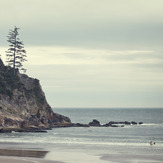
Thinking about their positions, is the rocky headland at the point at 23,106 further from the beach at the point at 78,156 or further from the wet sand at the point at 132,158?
the wet sand at the point at 132,158

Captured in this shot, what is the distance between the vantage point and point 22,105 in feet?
435

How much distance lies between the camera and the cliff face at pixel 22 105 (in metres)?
122

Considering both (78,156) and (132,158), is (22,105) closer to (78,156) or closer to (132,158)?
(78,156)

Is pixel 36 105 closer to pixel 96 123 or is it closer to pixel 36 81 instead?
pixel 36 81

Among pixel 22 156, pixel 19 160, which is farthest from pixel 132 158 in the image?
pixel 19 160

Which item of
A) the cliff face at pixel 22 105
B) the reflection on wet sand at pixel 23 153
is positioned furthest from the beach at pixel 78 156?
the cliff face at pixel 22 105

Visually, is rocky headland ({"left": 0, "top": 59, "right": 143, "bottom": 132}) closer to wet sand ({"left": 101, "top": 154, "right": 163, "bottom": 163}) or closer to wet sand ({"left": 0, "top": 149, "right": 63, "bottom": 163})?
wet sand ({"left": 0, "top": 149, "right": 63, "bottom": 163})

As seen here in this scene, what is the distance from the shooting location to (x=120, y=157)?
6644 centimetres

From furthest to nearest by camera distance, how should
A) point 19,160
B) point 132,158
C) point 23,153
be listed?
point 23,153, point 132,158, point 19,160

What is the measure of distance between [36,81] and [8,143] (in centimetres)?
6459

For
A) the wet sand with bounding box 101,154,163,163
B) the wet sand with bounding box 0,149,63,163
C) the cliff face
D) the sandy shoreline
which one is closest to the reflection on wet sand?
the wet sand with bounding box 0,149,63,163

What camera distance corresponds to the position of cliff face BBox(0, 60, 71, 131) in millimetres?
122312

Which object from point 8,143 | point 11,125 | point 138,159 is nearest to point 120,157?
point 138,159

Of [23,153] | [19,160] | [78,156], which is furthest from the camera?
[23,153]
